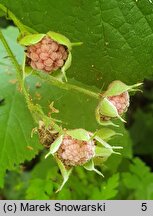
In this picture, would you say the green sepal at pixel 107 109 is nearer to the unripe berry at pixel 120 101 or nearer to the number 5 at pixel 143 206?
the unripe berry at pixel 120 101

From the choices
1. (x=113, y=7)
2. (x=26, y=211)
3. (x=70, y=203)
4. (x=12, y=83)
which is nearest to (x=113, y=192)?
(x=70, y=203)

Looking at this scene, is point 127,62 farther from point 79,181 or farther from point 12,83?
point 79,181

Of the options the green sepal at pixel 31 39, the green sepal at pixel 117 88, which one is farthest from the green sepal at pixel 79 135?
the green sepal at pixel 31 39

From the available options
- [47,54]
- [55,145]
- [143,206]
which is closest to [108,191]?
[143,206]

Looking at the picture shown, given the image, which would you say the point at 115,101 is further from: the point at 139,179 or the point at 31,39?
the point at 139,179

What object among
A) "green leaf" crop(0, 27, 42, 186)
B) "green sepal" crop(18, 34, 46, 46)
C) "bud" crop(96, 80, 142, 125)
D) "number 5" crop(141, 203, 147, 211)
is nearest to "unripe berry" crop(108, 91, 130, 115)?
"bud" crop(96, 80, 142, 125)
